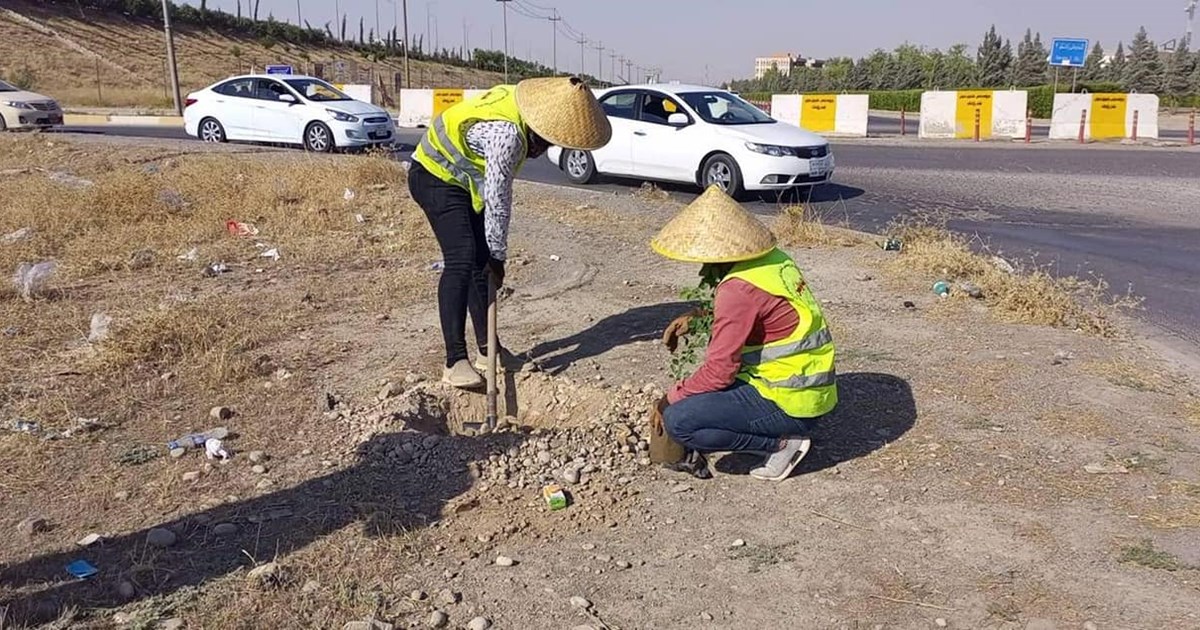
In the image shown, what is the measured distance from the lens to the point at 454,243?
4.57 metres

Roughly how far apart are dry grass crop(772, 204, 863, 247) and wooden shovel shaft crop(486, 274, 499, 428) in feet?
14.2

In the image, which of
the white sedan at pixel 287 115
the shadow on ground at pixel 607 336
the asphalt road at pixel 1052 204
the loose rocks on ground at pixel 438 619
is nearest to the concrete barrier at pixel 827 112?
the asphalt road at pixel 1052 204

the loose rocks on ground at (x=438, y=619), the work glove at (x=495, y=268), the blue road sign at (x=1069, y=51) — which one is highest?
the blue road sign at (x=1069, y=51)

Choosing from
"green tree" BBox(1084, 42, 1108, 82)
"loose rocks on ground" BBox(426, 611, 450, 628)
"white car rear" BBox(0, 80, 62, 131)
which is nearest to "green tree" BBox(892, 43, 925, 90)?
"green tree" BBox(1084, 42, 1108, 82)

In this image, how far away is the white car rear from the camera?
19.0m

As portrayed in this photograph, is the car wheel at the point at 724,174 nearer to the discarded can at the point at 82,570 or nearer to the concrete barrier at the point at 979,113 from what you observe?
the discarded can at the point at 82,570

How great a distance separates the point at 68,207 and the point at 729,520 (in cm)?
830

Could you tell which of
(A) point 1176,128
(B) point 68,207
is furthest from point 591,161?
(A) point 1176,128

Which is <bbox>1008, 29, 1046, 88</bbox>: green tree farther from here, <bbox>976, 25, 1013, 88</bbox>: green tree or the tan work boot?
the tan work boot

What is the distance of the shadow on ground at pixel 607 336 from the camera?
17.3 ft

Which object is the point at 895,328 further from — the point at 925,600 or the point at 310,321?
the point at 310,321

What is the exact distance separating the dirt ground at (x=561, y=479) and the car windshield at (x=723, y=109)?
5498mm

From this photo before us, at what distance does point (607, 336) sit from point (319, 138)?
11.3m

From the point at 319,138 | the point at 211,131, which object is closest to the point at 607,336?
the point at 319,138
